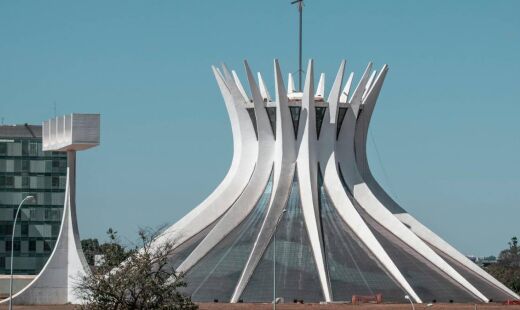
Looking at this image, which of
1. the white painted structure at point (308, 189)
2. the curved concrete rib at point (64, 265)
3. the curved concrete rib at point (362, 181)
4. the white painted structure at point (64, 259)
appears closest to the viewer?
the white painted structure at point (64, 259)

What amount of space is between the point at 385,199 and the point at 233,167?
10.6 m

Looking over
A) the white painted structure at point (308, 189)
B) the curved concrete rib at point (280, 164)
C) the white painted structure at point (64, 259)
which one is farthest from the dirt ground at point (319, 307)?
the curved concrete rib at point (280, 164)

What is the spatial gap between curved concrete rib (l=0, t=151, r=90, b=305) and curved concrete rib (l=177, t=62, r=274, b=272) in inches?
352

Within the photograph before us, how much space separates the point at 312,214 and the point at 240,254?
18.9 ft

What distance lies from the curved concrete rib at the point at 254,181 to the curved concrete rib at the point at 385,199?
6100 millimetres

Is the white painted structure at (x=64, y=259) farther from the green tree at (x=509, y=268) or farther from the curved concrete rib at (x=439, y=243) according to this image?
the green tree at (x=509, y=268)

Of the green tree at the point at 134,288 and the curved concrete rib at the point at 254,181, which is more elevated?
the curved concrete rib at the point at 254,181

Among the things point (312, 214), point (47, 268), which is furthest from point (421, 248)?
point (47, 268)

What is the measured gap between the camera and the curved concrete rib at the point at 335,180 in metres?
85.8

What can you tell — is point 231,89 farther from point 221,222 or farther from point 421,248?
point 421,248

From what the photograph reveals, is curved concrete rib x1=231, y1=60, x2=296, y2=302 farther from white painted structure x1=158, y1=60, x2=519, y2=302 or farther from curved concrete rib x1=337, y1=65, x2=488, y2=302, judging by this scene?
curved concrete rib x1=337, y1=65, x2=488, y2=302

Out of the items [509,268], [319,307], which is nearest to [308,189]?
[319,307]

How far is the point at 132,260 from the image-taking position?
5338cm

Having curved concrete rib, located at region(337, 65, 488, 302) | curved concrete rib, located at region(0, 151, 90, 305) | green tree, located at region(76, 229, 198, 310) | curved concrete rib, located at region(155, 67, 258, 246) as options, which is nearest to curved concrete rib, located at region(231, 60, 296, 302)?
curved concrete rib, located at region(155, 67, 258, 246)
